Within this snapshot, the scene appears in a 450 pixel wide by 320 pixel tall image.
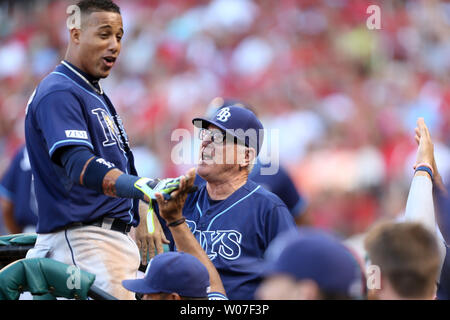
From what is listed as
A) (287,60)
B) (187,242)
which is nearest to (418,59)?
(287,60)

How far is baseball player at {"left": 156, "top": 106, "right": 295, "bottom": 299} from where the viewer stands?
3045 mm

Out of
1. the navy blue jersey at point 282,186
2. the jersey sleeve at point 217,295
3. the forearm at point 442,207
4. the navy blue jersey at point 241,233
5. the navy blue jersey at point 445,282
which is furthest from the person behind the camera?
the navy blue jersey at point 282,186

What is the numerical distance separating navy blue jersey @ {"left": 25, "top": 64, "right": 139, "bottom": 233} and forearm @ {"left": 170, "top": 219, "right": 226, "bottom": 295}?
40 cm

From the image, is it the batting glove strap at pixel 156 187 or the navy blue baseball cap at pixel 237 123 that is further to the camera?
the navy blue baseball cap at pixel 237 123

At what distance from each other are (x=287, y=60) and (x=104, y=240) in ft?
16.7

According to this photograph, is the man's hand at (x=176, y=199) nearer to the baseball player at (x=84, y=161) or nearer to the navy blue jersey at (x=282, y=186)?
the baseball player at (x=84, y=161)

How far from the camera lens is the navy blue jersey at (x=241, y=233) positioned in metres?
3.02

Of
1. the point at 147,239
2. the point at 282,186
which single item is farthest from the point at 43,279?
the point at 282,186

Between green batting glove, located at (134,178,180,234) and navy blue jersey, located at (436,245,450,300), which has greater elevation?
green batting glove, located at (134,178,180,234)

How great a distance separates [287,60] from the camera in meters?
7.77

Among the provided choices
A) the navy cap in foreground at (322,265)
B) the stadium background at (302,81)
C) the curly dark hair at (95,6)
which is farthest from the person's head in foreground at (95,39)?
the stadium background at (302,81)

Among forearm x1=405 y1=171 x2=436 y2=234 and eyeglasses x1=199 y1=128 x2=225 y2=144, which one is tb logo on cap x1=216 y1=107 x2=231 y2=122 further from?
forearm x1=405 y1=171 x2=436 y2=234

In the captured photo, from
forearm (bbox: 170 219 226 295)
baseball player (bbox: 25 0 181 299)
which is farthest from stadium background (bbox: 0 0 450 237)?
baseball player (bbox: 25 0 181 299)
